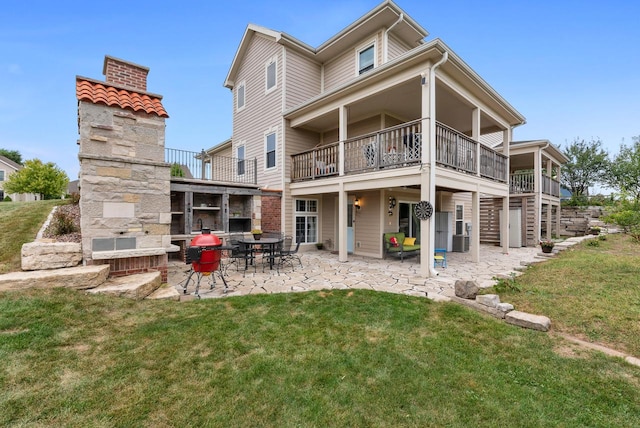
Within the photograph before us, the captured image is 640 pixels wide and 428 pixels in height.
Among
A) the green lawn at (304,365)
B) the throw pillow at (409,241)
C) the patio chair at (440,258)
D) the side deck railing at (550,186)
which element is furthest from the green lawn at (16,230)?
the side deck railing at (550,186)

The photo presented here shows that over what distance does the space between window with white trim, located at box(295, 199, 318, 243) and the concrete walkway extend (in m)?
2.60

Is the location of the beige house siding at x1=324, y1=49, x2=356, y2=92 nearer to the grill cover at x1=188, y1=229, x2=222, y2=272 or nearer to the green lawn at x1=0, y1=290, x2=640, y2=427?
the grill cover at x1=188, y1=229, x2=222, y2=272

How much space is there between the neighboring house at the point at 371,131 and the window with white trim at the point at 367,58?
40 mm

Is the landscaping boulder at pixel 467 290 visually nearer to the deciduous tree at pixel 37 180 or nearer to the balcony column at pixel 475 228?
the balcony column at pixel 475 228

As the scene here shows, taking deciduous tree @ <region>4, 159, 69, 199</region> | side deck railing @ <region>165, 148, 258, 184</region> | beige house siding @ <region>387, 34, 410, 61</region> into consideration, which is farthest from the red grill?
deciduous tree @ <region>4, 159, 69, 199</region>

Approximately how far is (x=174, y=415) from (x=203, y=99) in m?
29.4

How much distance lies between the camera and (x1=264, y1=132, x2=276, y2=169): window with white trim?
1199cm

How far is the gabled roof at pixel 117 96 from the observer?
460cm

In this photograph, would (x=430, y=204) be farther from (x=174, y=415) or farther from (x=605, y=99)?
(x=605, y=99)

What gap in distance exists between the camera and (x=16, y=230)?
6.32 metres

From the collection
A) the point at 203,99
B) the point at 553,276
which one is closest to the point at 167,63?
the point at 203,99

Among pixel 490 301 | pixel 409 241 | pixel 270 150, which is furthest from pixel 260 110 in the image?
pixel 490 301

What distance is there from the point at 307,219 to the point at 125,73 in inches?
320

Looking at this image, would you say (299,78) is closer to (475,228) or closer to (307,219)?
(307,219)
